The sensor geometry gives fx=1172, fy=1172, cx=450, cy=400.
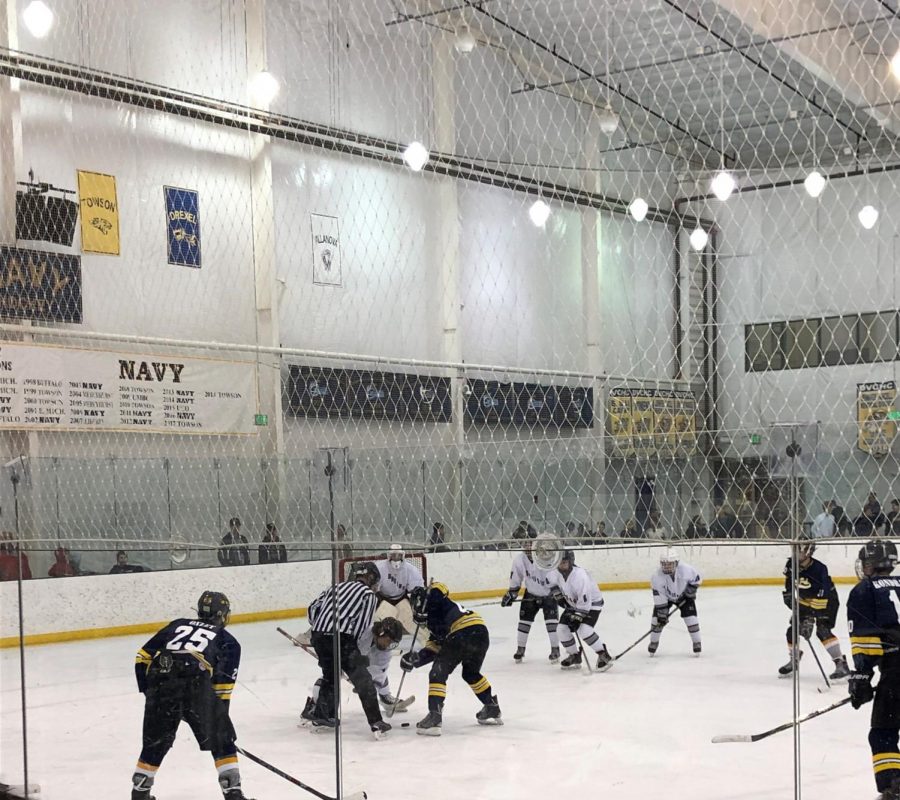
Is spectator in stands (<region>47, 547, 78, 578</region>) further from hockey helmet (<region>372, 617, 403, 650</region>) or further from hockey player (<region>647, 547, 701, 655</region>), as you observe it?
hockey player (<region>647, 547, 701, 655</region>)

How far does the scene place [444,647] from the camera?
6.07m

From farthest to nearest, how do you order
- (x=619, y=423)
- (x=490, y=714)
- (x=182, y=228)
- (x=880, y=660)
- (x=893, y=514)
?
(x=182, y=228) < (x=619, y=423) < (x=893, y=514) < (x=490, y=714) < (x=880, y=660)

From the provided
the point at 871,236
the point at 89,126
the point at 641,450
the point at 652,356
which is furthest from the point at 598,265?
the point at 89,126

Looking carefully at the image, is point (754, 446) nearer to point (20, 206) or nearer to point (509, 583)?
point (509, 583)

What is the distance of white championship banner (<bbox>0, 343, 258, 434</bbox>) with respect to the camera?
10438 mm

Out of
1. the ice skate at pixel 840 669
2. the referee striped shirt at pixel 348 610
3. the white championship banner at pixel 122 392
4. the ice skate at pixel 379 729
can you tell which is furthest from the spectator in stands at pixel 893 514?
the white championship banner at pixel 122 392

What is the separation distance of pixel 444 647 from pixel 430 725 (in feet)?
1.30

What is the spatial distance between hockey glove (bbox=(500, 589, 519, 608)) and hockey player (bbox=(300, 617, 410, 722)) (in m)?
2.43

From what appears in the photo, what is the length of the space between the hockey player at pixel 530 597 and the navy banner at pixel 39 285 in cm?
526

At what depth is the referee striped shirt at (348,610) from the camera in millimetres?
4895

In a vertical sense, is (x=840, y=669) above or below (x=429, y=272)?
below

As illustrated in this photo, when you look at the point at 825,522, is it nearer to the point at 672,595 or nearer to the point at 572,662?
the point at 672,595

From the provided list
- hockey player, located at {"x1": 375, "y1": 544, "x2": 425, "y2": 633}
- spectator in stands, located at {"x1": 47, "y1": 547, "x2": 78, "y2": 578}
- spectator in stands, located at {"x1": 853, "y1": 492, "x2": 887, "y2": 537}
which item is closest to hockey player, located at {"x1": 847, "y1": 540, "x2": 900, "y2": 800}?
hockey player, located at {"x1": 375, "y1": 544, "x2": 425, "y2": 633}

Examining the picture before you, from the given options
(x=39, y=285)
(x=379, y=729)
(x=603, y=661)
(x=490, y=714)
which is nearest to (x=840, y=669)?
(x=603, y=661)
